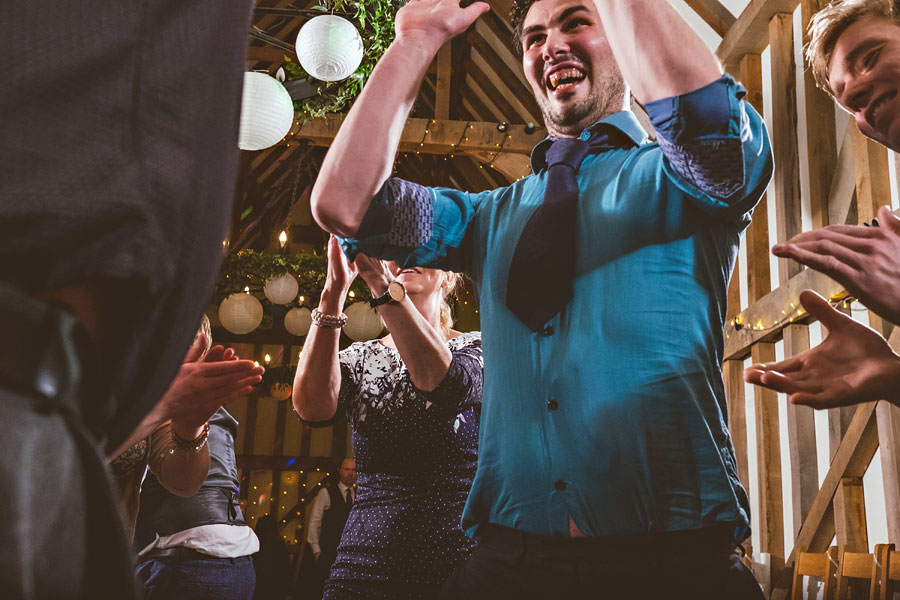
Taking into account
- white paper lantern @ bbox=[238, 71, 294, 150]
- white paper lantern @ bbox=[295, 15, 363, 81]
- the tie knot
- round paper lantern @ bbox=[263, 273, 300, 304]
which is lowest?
the tie knot

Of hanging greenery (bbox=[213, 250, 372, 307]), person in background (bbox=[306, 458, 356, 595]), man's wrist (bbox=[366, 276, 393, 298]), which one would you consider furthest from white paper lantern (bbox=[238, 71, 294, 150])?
person in background (bbox=[306, 458, 356, 595])

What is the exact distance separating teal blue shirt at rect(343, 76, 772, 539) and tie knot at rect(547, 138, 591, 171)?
1.3 inches

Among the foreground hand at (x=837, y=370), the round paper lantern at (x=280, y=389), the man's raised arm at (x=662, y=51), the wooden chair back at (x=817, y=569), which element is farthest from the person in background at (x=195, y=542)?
the round paper lantern at (x=280, y=389)

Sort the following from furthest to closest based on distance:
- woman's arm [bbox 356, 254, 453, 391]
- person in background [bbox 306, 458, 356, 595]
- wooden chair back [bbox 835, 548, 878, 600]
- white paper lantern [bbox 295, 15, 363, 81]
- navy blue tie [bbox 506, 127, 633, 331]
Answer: person in background [bbox 306, 458, 356, 595] → white paper lantern [bbox 295, 15, 363, 81] → wooden chair back [bbox 835, 548, 878, 600] → woman's arm [bbox 356, 254, 453, 391] → navy blue tie [bbox 506, 127, 633, 331]

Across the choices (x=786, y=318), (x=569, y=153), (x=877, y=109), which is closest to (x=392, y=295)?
(x=569, y=153)

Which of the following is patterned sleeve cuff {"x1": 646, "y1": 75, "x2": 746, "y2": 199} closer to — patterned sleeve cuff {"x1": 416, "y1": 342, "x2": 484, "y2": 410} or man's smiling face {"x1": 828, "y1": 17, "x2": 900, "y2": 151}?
man's smiling face {"x1": 828, "y1": 17, "x2": 900, "y2": 151}

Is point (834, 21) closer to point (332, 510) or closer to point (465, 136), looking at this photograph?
point (465, 136)

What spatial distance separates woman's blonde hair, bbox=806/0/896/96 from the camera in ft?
4.85

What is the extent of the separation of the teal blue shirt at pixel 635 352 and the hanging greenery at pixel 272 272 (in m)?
5.35

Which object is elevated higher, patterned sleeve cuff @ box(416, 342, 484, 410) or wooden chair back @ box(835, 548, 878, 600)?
patterned sleeve cuff @ box(416, 342, 484, 410)

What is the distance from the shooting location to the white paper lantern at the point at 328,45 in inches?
141

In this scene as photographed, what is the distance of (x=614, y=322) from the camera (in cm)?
96

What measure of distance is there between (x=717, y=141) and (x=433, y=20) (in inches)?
18.2

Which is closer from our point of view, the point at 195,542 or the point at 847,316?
the point at 847,316
